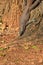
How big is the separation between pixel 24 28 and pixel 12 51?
1.94 metres

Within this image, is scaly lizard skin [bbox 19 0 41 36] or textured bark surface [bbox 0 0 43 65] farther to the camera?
scaly lizard skin [bbox 19 0 41 36]

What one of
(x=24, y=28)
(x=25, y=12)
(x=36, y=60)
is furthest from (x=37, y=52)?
(x=25, y=12)

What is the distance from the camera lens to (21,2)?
10.2 m

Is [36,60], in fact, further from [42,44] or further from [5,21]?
[5,21]

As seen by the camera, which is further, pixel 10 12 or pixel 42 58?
pixel 10 12

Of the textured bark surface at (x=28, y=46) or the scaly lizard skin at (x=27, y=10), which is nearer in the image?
the textured bark surface at (x=28, y=46)

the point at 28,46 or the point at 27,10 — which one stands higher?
the point at 27,10

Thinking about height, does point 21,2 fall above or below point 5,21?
above

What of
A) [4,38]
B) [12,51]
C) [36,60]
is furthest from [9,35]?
[36,60]

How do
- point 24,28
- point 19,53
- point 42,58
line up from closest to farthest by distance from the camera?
point 42,58 → point 19,53 → point 24,28

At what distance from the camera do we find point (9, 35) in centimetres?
1003

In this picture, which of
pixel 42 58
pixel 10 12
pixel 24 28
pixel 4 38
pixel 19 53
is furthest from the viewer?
pixel 10 12

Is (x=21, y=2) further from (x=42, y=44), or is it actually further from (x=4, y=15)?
(x=42, y=44)

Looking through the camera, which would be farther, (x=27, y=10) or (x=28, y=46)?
(x=27, y=10)
